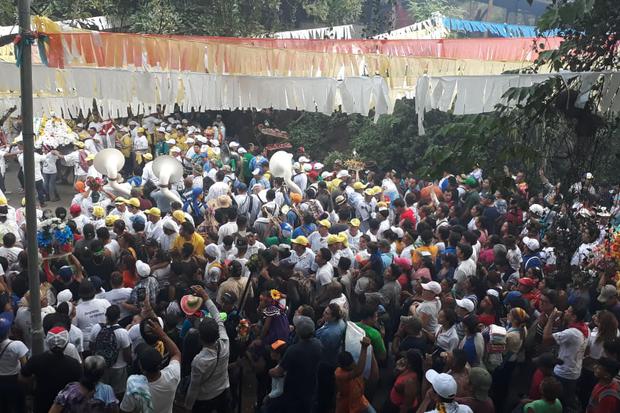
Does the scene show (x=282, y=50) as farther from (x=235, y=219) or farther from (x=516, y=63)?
(x=516, y=63)

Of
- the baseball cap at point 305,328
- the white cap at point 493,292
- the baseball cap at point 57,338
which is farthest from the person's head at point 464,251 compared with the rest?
the baseball cap at point 57,338

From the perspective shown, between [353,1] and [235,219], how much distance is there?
54.4 feet

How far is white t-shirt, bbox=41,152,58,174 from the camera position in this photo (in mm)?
15773

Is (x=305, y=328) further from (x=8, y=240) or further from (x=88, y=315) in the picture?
(x=8, y=240)

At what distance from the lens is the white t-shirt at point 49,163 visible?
15.8 m

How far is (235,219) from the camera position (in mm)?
10195

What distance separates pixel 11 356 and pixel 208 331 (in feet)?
5.88

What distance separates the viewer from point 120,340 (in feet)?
20.7

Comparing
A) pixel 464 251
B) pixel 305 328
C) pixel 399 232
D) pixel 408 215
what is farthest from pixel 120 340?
pixel 408 215

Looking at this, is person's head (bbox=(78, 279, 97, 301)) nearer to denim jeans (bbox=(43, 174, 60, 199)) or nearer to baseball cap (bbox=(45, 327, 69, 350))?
baseball cap (bbox=(45, 327, 69, 350))

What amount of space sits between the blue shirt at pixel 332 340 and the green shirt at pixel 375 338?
0.20 metres

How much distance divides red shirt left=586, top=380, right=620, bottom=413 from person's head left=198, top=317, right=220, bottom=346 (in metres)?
3.11

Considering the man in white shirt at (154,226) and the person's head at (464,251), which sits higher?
the person's head at (464,251)

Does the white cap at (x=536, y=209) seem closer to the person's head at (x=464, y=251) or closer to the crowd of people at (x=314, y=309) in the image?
the crowd of people at (x=314, y=309)
